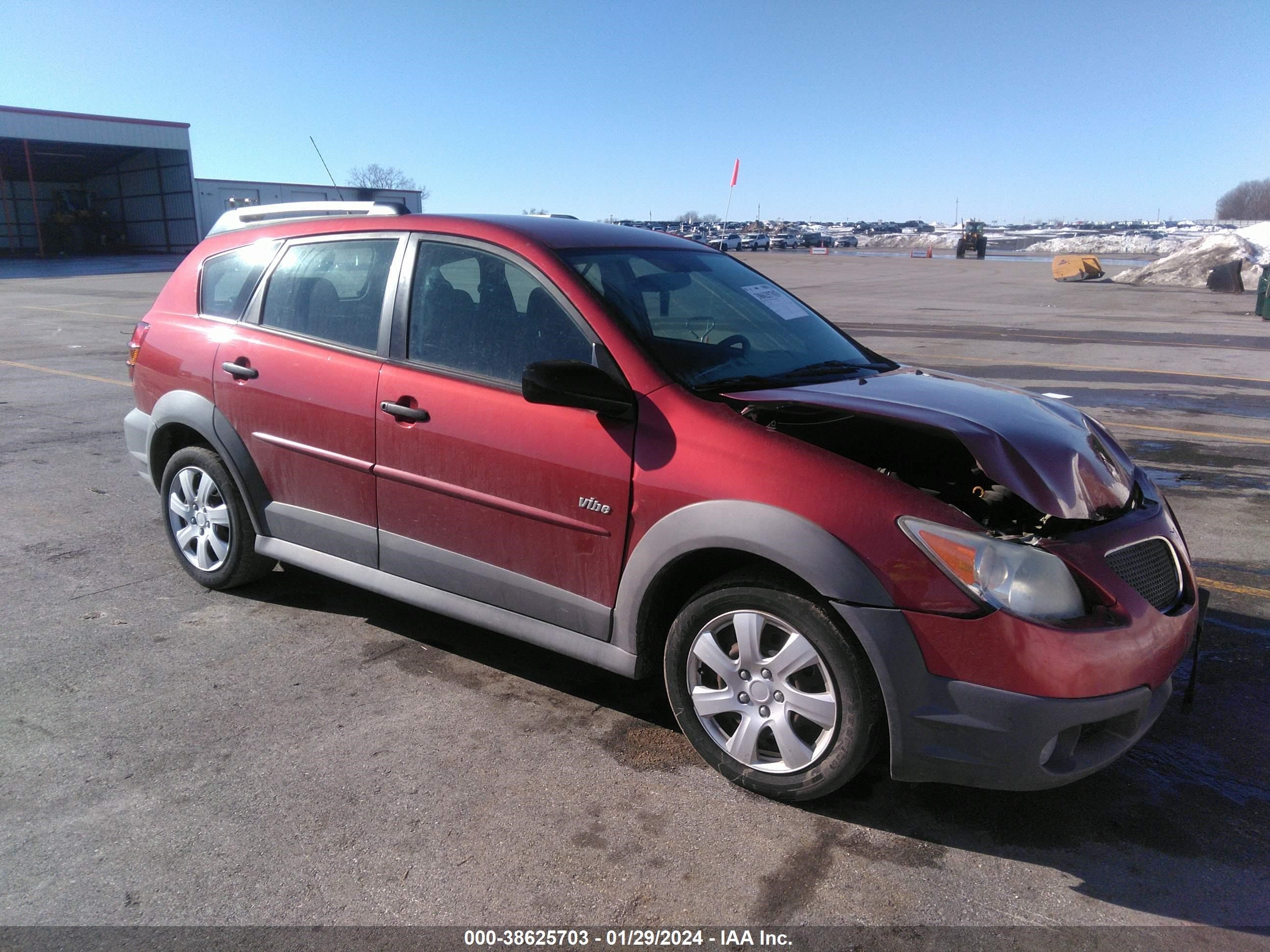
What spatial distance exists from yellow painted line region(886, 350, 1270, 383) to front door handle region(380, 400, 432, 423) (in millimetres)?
10286

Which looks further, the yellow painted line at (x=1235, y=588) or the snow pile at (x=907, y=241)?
the snow pile at (x=907, y=241)

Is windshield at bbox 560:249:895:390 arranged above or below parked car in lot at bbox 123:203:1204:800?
above

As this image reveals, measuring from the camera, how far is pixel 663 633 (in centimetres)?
333

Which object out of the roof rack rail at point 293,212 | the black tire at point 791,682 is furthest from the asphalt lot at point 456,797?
the roof rack rail at point 293,212

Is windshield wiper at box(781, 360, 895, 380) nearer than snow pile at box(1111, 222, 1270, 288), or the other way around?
windshield wiper at box(781, 360, 895, 380)

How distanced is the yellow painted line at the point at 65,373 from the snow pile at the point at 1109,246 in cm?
6496

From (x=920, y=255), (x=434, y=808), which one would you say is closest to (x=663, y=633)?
(x=434, y=808)

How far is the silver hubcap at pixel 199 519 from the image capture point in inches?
179

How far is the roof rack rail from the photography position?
447cm

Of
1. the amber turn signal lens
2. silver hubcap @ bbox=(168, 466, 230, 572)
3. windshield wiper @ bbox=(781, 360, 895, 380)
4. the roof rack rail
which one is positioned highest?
the roof rack rail

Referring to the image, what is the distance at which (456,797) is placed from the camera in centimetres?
303

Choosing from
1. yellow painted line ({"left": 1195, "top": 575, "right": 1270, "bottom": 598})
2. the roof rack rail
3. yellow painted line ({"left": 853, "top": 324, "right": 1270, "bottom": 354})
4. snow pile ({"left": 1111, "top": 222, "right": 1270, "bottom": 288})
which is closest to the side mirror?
the roof rack rail

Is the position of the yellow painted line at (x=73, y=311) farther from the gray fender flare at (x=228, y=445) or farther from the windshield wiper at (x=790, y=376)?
the windshield wiper at (x=790, y=376)

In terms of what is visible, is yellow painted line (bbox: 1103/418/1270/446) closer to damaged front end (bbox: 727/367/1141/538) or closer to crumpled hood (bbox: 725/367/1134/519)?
crumpled hood (bbox: 725/367/1134/519)
